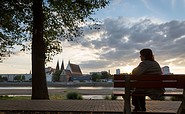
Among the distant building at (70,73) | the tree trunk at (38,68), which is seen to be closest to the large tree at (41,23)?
the tree trunk at (38,68)

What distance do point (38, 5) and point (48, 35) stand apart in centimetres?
321

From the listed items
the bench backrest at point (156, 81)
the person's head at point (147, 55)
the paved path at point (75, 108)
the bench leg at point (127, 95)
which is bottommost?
the paved path at point (75, 108)

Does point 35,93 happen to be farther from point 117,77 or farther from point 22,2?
point 117,77

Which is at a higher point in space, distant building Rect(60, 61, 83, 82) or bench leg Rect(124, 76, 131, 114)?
distant building Rect(60, 61, 83, 82)

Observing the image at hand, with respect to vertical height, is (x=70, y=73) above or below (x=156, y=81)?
above

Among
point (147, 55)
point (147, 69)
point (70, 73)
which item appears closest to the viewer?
point (147, 69)

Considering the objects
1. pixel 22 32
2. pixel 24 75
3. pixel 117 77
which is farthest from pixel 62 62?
pixel 117 77

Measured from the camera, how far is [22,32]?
21.1 metres

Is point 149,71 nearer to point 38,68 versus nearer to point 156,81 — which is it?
point 156,81

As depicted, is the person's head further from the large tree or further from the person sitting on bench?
the large tree

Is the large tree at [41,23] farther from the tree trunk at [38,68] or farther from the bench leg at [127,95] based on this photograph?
the bench leg at [127,95]

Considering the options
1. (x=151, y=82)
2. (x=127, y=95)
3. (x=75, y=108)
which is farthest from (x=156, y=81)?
(x=75, y=108)

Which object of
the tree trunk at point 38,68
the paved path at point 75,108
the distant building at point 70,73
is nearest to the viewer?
the paved path at point 75,108

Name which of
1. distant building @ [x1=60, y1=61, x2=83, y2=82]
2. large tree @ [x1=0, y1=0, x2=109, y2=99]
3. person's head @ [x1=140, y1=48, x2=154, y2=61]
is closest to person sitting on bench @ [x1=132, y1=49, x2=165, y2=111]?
person's head @ [x1=140, y1=48, x2=154, y2=61]
